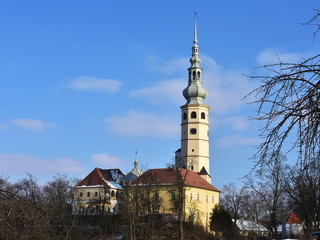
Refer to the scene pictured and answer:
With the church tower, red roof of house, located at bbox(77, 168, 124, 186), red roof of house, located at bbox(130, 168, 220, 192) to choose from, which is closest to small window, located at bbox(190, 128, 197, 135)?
the church tower

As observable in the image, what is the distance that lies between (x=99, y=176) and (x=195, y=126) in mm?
20026

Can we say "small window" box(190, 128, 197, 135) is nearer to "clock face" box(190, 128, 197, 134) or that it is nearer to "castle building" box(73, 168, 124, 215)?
"clock face" box(190, 128, 197, 134)

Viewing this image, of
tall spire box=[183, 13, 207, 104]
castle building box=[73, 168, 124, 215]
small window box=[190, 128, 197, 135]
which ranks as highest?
tall spire box=[183, 13, 207, 104]

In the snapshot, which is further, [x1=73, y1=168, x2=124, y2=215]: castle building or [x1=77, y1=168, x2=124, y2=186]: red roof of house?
[x1=77, y1=168, x2=124, y2=186]: red roof of house

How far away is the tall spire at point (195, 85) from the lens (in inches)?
3479

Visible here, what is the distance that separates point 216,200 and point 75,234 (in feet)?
144

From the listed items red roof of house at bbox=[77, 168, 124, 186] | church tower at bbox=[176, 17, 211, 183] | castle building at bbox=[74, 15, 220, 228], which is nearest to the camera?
castle building at bbox=[74, 15, 220, 228]

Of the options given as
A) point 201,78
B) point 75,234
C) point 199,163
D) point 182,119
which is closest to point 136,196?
point 75,234

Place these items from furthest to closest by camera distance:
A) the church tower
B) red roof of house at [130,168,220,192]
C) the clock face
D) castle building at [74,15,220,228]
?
the clock face → the church tower → red roof of house at [130,168,220,192] → castle building at [74,15,220,228]

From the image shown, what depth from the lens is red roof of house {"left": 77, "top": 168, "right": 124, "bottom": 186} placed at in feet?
262

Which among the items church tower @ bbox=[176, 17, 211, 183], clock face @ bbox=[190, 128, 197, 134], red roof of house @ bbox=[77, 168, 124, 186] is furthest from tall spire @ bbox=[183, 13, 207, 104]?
red roof of house @ bbox=[77, 168, 124, 186]

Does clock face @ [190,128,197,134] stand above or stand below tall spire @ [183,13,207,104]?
below

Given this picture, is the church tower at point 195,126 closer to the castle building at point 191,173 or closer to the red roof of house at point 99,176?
the castle building at point 191,173

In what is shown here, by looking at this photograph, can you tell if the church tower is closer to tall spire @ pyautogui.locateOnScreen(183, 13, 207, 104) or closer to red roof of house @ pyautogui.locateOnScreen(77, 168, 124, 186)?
tall spire @ pyautogui.locateOnScreen(183, 13, 207, 104)
